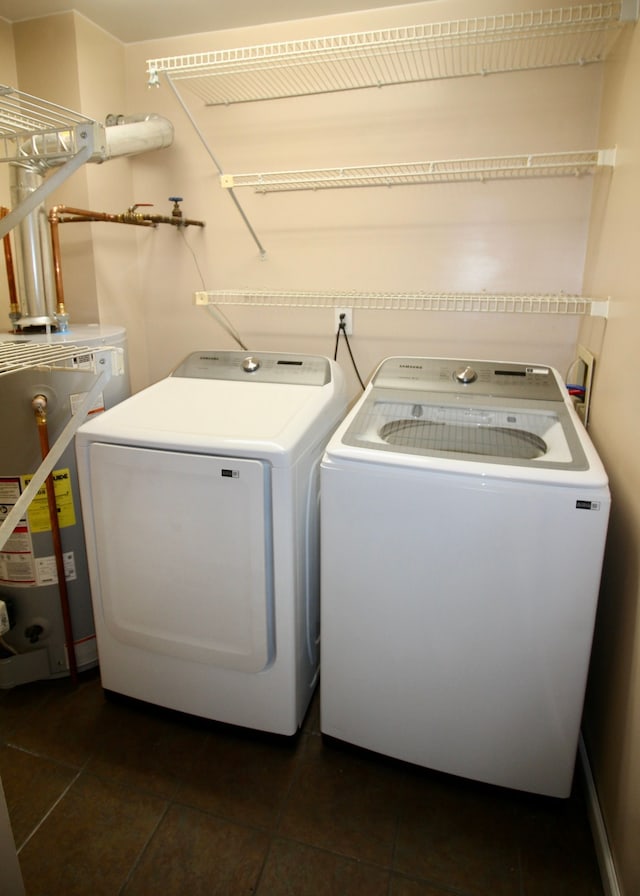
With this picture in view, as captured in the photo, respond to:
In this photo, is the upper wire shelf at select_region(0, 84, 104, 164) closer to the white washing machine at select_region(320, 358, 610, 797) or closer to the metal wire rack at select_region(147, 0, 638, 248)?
the metal wire rack at select_region(147, 0, 638, 248)

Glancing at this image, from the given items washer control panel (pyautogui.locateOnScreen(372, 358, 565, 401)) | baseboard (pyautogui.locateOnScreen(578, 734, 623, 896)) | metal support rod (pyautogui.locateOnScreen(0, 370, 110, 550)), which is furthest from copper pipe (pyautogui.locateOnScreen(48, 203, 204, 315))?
baseboard (pyautogui.locateOnScreen(578, 734, 623, 896))

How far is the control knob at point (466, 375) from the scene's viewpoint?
1.80m

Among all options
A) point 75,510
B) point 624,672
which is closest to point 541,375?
point 624,672

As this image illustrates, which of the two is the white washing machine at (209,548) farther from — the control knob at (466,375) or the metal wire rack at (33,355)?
the control knob at (466,375)

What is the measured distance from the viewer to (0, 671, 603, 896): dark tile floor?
1292 millimetres

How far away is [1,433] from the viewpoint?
1.64m

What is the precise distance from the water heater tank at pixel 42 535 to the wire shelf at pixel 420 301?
1.95 ft

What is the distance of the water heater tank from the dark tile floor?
212 mm

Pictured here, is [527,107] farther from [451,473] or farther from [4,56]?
[4,56]

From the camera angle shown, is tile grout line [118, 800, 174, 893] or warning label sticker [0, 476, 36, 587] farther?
warning label sticker [0, 476, 36, 587]

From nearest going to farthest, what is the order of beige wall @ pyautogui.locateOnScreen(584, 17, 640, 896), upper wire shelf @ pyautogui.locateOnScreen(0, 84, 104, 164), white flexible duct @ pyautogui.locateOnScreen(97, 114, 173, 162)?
upper wire shelf @ pyautogui.locateOnScreen(0, 84, 104, 164)
beige wall @ pyautogui.locateOnScreen(584, 17, 640, 896)
white flexible duct @ pyautogui.locateOnScreen(97, 114, 173, 162)

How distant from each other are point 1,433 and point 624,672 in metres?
1.86

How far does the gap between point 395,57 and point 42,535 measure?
208 centimetres

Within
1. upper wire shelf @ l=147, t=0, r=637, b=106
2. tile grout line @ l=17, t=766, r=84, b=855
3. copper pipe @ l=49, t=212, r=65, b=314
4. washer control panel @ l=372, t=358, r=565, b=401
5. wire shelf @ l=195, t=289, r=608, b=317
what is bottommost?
tile grout line @ l=17, t=766, r=84, b=855
